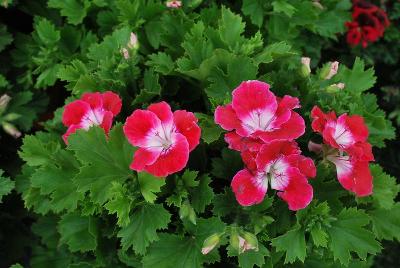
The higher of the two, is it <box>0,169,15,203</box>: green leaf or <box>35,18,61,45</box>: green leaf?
<box>35,18,61,45</box>: green leaf

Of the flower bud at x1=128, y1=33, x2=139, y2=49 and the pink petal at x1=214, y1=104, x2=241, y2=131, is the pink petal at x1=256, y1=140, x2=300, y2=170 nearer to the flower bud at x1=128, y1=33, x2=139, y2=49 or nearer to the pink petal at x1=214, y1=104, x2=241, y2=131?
the pink petal at x1=214, y1=104, x2=241, y2=131

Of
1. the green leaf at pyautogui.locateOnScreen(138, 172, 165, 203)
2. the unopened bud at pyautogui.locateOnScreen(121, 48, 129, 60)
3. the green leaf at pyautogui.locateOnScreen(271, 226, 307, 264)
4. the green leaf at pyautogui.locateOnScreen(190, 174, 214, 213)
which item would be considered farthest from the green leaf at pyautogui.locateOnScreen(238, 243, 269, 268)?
the unopened bud at pyautogui.locateOnScreen(121, 48, 129, 60)

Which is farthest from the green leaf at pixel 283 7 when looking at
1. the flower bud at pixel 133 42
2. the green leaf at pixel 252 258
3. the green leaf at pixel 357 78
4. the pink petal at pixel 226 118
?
the green leaf at pixel 252 258

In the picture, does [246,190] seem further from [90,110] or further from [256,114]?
[90,110]

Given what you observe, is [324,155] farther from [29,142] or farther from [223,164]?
[29,142]

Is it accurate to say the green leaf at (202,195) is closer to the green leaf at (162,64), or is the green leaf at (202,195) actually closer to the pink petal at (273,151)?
the pink petal at (273,151)

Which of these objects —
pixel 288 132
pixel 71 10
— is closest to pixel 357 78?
pixel 288 132
